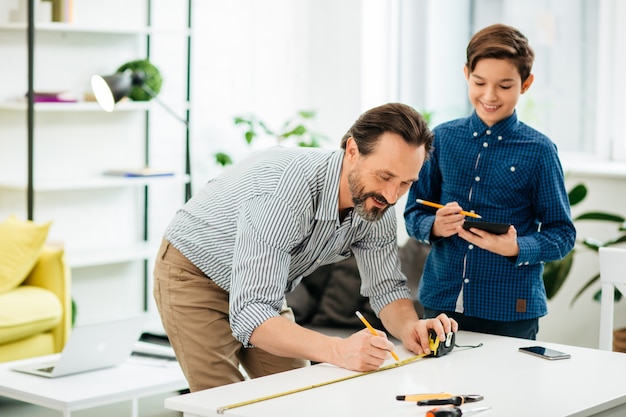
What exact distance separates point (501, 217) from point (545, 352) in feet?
1.39

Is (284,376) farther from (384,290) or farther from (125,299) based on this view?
(125,299)

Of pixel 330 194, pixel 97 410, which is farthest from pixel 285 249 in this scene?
pixel 97 410

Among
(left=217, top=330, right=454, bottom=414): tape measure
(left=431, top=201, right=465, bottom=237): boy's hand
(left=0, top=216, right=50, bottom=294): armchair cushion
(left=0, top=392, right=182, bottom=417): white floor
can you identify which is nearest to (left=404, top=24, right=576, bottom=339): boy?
(left=431, top=201, right=465, bottom=237): boy's hand

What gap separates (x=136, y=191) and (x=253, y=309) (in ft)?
12.2

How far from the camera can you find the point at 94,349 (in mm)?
3553

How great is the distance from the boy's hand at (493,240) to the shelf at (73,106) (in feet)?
9.85

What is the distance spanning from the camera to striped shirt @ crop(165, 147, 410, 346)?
83.7 inches

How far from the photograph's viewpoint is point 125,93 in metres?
A: 4.58

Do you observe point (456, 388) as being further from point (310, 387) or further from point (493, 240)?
point (493, 240)

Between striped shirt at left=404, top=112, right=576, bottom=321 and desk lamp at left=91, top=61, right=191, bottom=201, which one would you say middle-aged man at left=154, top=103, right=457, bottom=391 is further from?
desk lamp at left=91, top=61, right=191, bottom=201

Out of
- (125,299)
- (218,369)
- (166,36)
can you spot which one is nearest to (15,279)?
(125,299)

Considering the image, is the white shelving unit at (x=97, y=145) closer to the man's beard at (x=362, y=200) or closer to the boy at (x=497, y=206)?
the boy at (x=497, y=206)

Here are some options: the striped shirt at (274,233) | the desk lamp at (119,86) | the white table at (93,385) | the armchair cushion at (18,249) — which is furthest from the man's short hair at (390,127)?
the armchair cushion at (18,249)

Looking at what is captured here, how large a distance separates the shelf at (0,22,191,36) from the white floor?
1.80 meters
